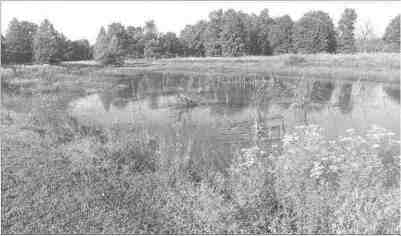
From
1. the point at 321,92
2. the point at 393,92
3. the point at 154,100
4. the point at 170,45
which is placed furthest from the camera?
the point at 170,45

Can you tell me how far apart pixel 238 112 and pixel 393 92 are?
11.6 m

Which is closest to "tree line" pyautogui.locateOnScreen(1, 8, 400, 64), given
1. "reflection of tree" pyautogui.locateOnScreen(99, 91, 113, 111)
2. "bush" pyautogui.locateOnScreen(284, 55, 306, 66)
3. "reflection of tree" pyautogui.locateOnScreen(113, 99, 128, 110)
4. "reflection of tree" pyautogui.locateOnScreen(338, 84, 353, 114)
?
"bush" pyautogui.locateOnScreen(284, 55, 306, 66)

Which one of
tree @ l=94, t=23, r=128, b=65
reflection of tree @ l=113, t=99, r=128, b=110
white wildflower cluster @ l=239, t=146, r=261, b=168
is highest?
tree @ l=94, t=23, r=128, b=65

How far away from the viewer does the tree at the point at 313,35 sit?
64562 mm

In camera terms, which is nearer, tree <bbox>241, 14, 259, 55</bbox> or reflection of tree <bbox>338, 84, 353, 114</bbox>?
reflection of tree <bbox>338, 84, 353, 114</bbox>

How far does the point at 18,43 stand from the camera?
5753 centimetres

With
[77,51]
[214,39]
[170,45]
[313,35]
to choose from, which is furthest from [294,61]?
[77,51]

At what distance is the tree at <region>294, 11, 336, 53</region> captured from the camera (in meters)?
64.6

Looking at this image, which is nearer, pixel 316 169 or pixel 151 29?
pixel 316 169

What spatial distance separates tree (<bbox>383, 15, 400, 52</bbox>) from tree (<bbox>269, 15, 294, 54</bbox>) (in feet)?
58.4

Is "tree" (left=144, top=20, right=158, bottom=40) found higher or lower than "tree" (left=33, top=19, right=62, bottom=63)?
higher

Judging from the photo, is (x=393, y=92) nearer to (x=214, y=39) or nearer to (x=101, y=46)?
(x=101, y=46)

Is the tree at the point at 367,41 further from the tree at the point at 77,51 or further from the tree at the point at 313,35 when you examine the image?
the tree at the point at 77,51

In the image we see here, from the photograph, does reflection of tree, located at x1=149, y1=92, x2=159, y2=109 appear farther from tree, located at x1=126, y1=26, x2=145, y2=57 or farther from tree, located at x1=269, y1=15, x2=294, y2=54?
tree, located at x1=126, y1=26, x2=145, y2=57
